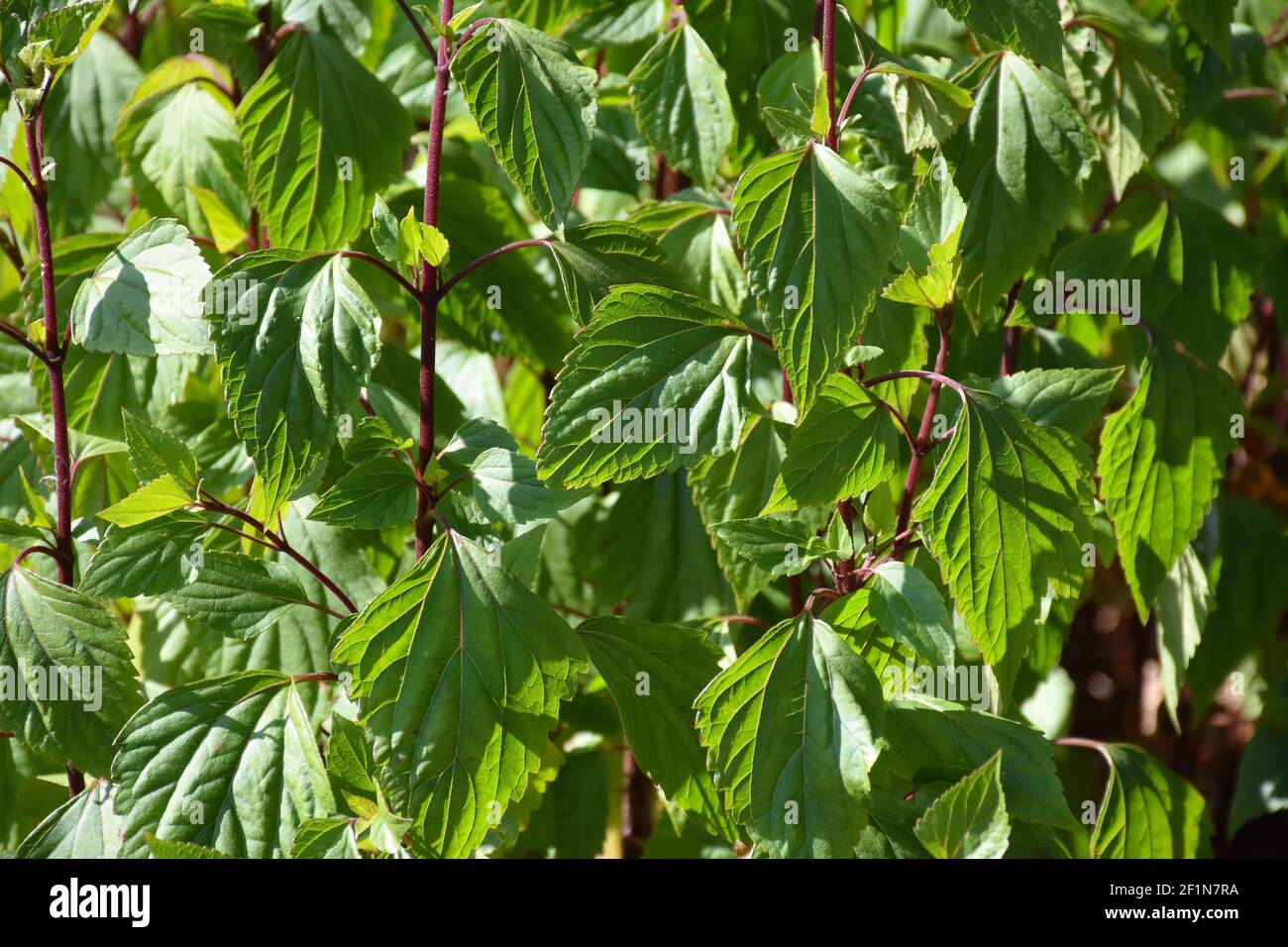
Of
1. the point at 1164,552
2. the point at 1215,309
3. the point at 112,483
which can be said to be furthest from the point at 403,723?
the point at 1215,309

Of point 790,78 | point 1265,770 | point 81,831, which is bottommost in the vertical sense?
point 1265,770

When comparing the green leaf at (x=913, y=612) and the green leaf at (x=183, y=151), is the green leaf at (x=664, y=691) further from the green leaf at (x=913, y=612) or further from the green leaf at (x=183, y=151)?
the green leaf at (x=183, y=151)

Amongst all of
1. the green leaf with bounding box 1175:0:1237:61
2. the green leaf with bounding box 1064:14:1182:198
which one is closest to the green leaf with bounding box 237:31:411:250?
the green leaf with bounding box 1064:14:1182:198

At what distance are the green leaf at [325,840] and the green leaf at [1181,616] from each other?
A: 89 cm

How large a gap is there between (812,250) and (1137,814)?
694 mm

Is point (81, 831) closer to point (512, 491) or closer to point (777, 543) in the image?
point (512, 491)

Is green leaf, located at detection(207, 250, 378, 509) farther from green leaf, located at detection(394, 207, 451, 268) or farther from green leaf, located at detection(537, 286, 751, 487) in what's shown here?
green leaf, located at detection(537, 286, 751, 487)

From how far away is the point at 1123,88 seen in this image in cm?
117

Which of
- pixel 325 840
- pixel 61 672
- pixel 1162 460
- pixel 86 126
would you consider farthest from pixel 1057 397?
pixel 86 126

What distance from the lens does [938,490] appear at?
2.87 ft

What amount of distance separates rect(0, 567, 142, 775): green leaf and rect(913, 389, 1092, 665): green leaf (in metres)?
0.66

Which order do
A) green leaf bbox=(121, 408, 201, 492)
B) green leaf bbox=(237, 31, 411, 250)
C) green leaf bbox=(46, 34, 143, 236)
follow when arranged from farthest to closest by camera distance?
green leaf bbox=(46, 34, 143, 236), green leaf bbox=(237, 31, 411, 250), green leaf bbox=(121, 408, 201, 492)

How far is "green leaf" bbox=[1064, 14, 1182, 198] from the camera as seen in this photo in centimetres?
115
